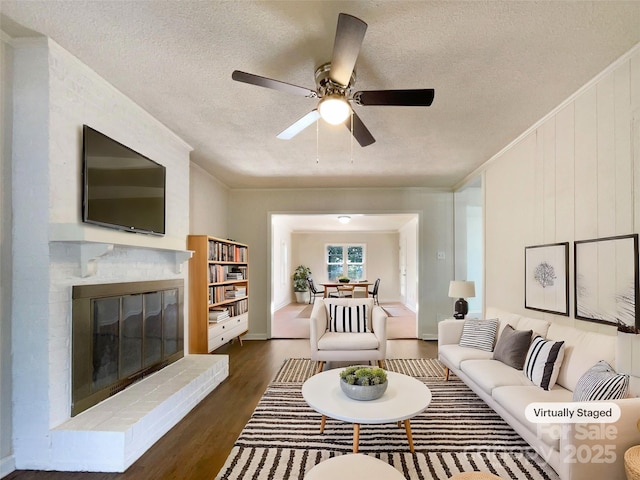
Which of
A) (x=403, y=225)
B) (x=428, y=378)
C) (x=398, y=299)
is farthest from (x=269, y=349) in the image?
(x=398, y=299)

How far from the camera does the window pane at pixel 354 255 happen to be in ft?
41.2

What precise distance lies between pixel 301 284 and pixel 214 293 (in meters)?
7.12

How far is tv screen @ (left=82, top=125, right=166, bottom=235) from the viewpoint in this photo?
2.53 metres

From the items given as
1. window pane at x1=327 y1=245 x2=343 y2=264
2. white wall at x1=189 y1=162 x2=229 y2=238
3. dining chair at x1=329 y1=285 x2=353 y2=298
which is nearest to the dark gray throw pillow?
white wall at x1=189 y1=162 x2=229 y2=238

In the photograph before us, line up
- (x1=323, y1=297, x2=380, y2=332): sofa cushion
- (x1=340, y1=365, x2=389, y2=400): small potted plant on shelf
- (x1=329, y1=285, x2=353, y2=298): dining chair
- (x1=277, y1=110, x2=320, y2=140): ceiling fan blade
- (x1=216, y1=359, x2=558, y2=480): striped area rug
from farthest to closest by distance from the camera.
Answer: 1. (x1=329, y1=285, x2=353, y2=298): dining chair
2. (x1=323, y1=297, x2=380, y2=332): sofa cushion
3. (x1=277, y1=110, x2=320, y2=140): ceiling fan blade
4. (x1=340, y1=365, x2=389, y2=400): small potted plant on shelf
5. (x1=216, y1=359, x2=558, y2=480): striped area rug

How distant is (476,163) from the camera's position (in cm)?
483

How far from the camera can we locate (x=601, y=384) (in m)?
2.04

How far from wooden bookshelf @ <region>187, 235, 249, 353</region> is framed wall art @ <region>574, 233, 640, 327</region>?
363 centimetres

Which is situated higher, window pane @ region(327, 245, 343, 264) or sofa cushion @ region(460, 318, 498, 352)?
window pane @ region(327, 245, 343, 264)

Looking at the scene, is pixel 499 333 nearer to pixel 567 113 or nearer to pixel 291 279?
pixel 567 113

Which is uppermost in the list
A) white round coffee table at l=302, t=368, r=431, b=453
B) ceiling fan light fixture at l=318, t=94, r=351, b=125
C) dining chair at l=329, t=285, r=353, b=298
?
ceiling fan light fixture at l=318, t=94, r=351, b=125

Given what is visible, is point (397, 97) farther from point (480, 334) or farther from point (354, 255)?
point (354, 255)

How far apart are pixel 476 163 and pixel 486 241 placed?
1037 millimetres

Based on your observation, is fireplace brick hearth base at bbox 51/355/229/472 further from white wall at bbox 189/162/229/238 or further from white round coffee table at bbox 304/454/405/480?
white wall at bbox 189/162/229/238
